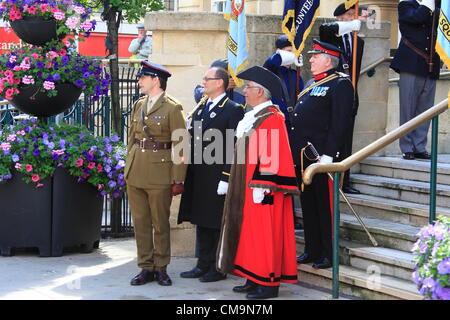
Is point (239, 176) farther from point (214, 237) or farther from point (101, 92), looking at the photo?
point (101, 92)

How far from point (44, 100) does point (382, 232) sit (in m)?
3.56

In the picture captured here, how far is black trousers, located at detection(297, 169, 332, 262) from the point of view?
742cm

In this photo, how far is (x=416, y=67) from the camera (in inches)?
352

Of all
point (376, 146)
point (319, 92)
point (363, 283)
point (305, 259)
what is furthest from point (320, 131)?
point (363, 283)

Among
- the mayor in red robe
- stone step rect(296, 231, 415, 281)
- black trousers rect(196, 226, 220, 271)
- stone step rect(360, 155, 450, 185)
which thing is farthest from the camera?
stone step rect(360, 155, 450, 185)

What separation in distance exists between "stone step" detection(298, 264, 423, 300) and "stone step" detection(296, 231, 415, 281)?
0.18 ft

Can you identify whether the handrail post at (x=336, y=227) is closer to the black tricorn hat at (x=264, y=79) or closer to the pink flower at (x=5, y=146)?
the black tricorn hat at (x=264, y=79)

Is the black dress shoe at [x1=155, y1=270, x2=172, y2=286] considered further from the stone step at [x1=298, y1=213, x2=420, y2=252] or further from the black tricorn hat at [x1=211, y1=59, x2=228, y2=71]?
the black tricorn hat at [x1=211, y1=59, x2=228, y2=71]

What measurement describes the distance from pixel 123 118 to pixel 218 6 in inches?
478

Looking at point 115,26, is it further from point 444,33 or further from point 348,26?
point 444,33

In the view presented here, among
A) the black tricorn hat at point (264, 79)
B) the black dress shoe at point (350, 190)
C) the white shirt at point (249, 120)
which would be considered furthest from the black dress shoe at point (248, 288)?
the black dress shoe at point (350, 190)

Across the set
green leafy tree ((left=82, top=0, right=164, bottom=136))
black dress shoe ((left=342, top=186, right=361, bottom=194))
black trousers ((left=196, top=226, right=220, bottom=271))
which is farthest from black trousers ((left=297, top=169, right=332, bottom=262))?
green leafy tree ((left=82, top=0, right=164, bottom=136))

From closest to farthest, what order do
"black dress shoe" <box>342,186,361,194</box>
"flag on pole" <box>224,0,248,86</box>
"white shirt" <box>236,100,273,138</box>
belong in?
"white shirt" <box>236,100,273,138</box>, "flag on pole" <box>224,0,248,86</box>, "black dress shoe" <box>342,186,361,194</box>
